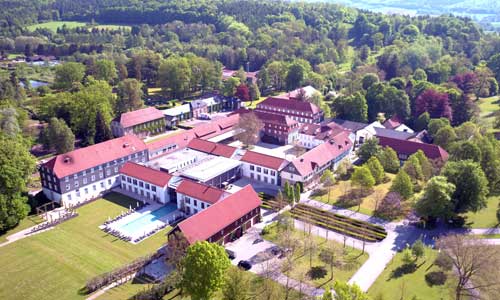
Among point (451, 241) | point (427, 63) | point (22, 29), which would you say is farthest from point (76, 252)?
point (22, 29)

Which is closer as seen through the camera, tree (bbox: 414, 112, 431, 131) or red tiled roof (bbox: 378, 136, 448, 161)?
red tiled roof (bbox: 378, 136, 448, 161)

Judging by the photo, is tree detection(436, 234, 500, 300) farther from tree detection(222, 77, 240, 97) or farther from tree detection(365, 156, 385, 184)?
tree detection(222, 77, 240, 97)

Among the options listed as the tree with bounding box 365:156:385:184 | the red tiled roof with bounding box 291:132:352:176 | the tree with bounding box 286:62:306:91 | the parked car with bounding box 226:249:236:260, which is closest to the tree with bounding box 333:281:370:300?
the parked car with bounding box 226:249:236:260

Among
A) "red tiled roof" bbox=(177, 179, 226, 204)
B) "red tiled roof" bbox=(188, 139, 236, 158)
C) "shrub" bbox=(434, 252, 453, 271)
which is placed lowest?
"shrub" bbox=(434, 252, 453, 271)

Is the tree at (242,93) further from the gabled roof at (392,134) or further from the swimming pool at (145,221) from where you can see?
the swimming pool at (145,221)

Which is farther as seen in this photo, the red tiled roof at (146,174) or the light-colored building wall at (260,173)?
the light-colored building wall at (260,173)

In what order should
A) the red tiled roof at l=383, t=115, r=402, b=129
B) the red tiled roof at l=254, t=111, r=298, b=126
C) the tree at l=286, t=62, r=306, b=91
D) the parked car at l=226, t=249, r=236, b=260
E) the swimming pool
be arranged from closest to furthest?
the parked car at l=226, t=249, r=236, b=260
the swimming pool
the red tiled roof at l=254, t=111, r=298, b=126
the red tiled roof at l=383, t=115, r=402, b=129
the tree at l=286, t=62, r=306, b=91

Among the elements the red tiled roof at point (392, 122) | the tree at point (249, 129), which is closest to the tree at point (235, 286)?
the tree at point (249, 129)
